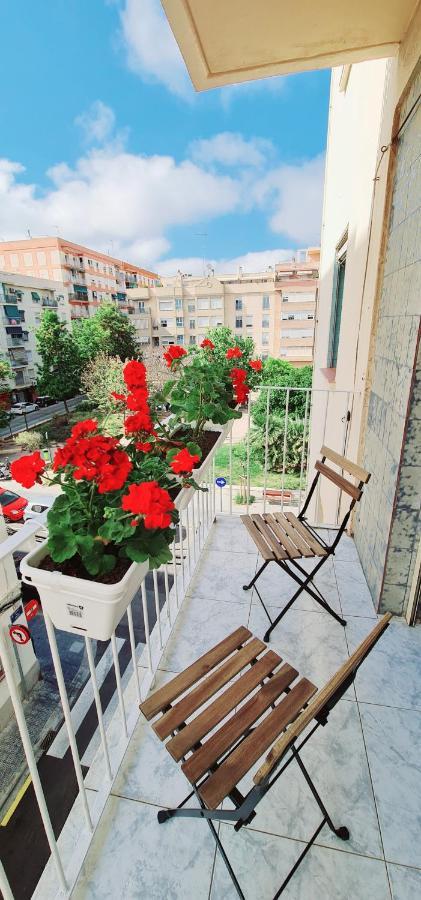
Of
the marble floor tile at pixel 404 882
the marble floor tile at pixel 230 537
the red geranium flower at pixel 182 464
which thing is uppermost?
the red geranium flower at pixel 182 464

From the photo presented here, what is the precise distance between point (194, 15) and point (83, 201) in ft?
218

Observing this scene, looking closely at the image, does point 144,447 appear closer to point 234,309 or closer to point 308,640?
point 308,640

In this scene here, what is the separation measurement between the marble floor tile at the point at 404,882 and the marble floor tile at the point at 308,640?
23.2 inches

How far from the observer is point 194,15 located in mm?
1575

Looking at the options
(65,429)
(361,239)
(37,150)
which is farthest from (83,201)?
(361,239)

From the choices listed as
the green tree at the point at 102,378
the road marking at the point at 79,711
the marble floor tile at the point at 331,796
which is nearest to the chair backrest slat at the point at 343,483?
the marble floor tile at the point at 331,796

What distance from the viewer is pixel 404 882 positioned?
3.56 feet

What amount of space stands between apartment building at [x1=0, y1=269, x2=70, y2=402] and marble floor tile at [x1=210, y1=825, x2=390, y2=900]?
25712mm

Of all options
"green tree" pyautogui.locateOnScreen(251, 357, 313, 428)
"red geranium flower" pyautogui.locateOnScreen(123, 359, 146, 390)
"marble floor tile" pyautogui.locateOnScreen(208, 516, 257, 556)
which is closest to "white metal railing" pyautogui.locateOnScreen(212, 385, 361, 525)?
"marble floor tile" pyautogui.locateOnScreen(208, 516, 257, 556)

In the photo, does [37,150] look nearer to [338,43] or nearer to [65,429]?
[65,429]

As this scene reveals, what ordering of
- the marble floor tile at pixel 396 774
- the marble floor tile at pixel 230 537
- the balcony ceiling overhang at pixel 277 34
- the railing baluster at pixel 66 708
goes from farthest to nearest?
the marble floor tile at pixel 230 537 → the balcony ceiling overhang at pixel 277 34 → the marble floor tile at pixel 396 774 → the railing baluster at pixel 66 708

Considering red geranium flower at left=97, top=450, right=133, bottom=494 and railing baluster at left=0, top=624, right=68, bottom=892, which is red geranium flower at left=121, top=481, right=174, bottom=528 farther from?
railing baluster at left=0, top=624, right=68, bottom=892

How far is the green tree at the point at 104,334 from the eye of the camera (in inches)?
992

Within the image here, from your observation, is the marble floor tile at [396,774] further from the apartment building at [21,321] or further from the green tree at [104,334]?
the apartment building at [21,321]
